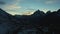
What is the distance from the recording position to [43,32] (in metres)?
35.5

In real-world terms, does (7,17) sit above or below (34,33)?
above

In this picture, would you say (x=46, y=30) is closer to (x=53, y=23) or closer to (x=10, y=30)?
(x=53, y=23)

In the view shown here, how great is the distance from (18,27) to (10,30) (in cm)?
171

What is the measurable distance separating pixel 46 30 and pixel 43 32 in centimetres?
214

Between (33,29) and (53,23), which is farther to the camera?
(53,23)

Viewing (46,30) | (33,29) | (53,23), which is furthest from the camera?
(53,23)

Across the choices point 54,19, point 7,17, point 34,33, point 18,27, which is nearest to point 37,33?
point 34,33

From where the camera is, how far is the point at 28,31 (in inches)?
1335

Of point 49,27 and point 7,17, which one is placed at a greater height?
point 7,17

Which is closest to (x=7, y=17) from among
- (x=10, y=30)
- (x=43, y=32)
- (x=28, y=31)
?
(x=10, y=30)

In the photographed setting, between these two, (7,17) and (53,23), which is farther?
(53,23)

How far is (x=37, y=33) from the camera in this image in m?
34.1

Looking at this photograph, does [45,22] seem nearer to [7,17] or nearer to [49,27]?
[49,27]

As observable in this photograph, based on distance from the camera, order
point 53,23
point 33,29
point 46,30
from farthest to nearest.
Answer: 1. point 53,23
2. point 46,30
3. point 33,29
